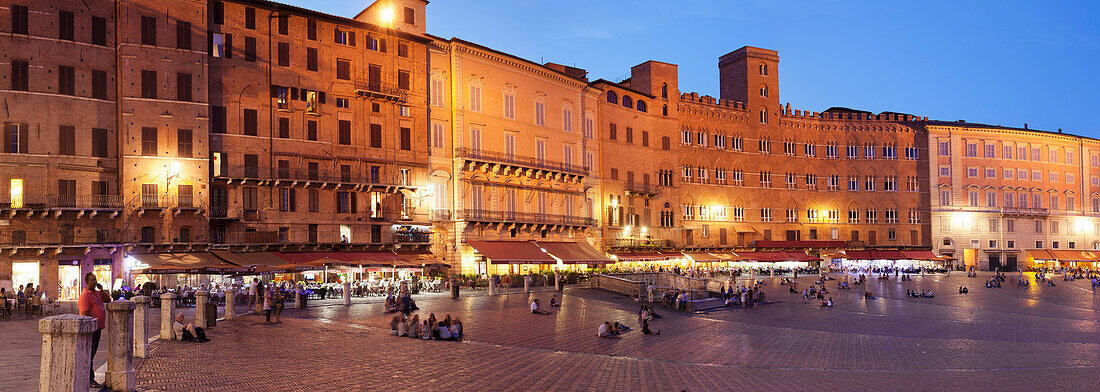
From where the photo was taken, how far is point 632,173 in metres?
70.6

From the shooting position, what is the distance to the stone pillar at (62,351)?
9.32 metres

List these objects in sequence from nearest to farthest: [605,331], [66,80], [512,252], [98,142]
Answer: [605,331]
[66,80]
[98,142]
[512,252]

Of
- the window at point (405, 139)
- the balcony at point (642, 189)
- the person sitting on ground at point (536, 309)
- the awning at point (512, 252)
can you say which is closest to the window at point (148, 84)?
the window at point (405, 139)

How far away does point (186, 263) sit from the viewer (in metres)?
38.8

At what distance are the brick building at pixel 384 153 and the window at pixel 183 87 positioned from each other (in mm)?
150

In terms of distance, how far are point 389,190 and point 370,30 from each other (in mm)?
9558

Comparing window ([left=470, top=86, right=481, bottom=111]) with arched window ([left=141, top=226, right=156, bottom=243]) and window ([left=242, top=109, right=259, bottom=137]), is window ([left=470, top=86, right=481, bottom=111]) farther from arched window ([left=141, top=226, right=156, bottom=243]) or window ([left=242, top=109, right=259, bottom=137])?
arched window ([left=141, top=226, right=156, bottom=243])

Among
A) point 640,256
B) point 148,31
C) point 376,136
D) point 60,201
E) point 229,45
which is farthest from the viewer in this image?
point 640,256

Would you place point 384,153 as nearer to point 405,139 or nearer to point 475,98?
point 405,139

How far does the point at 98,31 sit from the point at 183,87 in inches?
179

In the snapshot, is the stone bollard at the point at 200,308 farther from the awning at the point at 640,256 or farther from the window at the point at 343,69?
the awning at the point at 640,256

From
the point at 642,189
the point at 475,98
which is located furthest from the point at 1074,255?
the point at 475,98

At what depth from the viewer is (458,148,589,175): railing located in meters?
55.0

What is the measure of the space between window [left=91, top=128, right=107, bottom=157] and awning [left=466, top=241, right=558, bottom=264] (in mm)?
21388
